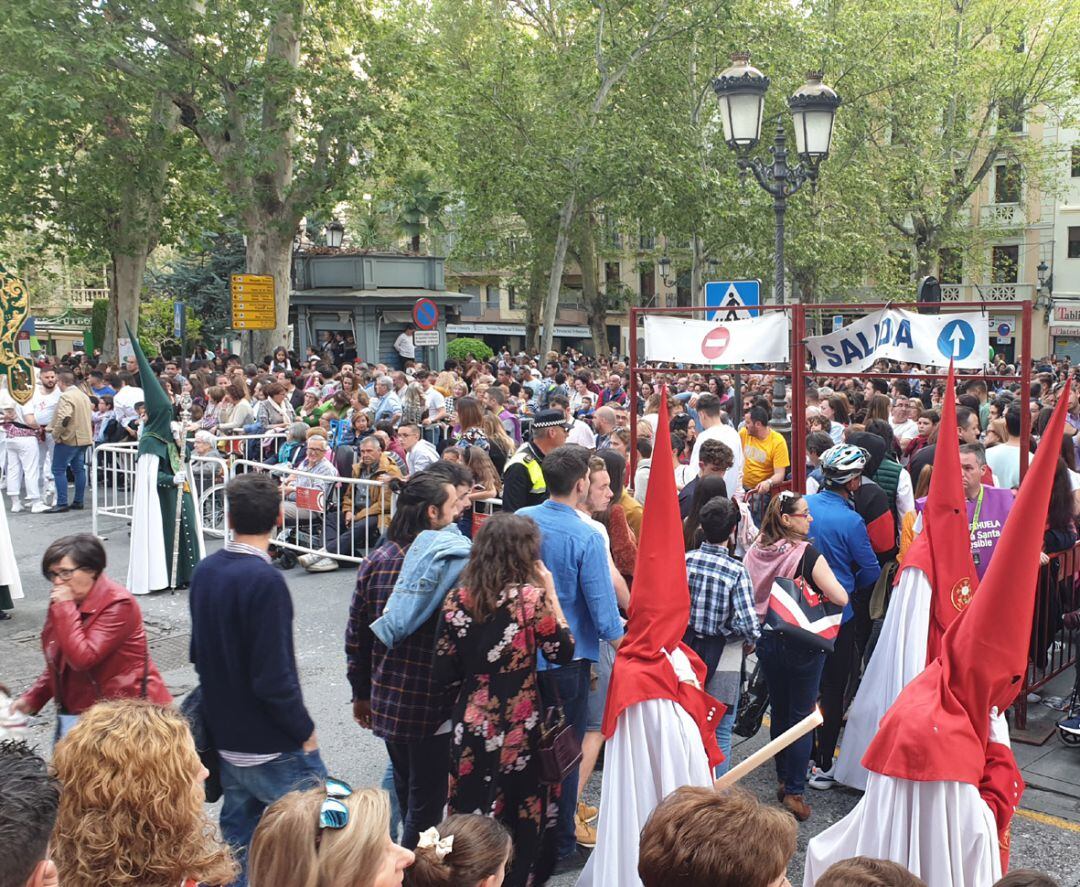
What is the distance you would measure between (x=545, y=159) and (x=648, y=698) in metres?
24.4

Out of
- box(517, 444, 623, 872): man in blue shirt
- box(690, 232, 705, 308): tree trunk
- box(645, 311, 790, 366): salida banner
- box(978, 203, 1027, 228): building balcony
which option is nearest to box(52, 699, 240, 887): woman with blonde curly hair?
box(517, 444, 623, 872): man in blue shirt

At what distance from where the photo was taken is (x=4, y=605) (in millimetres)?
9008

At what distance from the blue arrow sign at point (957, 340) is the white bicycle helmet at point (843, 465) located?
1.36 metres

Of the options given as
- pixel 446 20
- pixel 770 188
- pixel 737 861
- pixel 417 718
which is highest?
pixel 446 20

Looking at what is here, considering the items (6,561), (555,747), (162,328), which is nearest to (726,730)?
(555,747)

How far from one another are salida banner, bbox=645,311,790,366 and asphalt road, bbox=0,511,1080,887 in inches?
105

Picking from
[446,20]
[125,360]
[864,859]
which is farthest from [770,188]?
[446,20]

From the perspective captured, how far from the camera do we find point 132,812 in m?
2.78

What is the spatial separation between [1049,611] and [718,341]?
2.82m

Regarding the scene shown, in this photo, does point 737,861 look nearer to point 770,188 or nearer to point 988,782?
point 988,782

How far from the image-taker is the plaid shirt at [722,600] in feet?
16.0

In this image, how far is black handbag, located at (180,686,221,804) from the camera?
4.13 m

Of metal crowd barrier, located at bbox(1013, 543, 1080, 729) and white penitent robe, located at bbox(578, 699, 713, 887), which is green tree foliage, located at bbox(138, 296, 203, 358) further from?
white penitent robe, located at bbox(578, 699, 713, 887)

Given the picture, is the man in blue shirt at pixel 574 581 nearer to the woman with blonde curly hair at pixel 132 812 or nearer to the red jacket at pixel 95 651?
the red jacket at pixel 95 651
